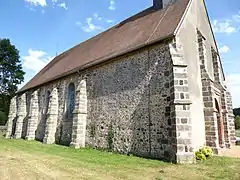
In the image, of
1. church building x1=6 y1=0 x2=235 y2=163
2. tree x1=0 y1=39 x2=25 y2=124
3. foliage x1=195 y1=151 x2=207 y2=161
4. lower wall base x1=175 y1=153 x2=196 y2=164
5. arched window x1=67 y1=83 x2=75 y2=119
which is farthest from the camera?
tree x1=0 y1=39 x2=25 y2=124

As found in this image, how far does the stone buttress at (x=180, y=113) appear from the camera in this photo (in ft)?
24.5

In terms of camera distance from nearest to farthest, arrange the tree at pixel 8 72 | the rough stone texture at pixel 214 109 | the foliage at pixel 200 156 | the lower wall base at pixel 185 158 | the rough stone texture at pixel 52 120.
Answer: the lower wall base at pixel 185 158 < the foliage at pixel 200 156 < the rough stone texture at pixel 214 109 < the rough stone texture at pixel 52 120 < the tree at pixel 8 72

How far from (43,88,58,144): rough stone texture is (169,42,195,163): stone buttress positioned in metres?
9.38

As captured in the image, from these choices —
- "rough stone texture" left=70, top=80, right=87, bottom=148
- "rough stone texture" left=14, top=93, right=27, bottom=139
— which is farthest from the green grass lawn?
"rough stone texture" left=14, top=93, right=27, bottom=139

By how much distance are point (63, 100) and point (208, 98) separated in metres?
9.46

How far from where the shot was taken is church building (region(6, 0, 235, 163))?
8.24m

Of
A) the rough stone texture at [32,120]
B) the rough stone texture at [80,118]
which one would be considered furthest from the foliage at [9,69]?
the rough stone texture at [80,118]

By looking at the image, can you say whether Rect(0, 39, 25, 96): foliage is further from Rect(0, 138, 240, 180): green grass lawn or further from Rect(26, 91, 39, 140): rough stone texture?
Rect(0, 138, 240, 180): green grass lawn

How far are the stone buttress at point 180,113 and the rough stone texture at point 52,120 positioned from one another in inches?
369

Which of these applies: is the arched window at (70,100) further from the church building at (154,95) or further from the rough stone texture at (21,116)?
the rough stone texture at (21,116)

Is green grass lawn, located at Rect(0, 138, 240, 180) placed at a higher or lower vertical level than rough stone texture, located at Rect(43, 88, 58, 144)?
lower

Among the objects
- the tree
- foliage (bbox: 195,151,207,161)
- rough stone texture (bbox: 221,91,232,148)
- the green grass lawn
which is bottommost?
the green grass lawn

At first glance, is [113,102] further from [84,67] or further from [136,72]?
[84,67]

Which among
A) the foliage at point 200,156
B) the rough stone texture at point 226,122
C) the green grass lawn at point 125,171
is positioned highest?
the rough stone texture at point 226,122
